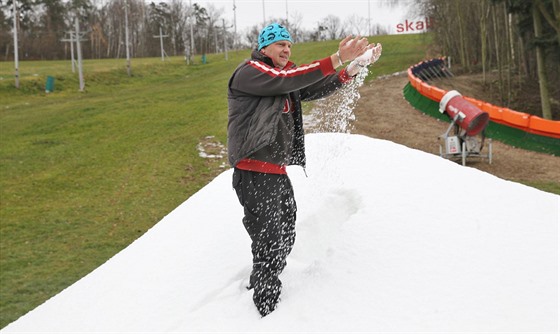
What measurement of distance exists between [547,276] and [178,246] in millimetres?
2341

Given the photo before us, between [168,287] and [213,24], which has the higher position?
[213,24]

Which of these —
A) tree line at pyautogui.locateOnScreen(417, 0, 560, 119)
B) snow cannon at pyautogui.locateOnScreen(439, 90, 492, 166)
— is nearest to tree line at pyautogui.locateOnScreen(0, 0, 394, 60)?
tree line at pyautogui.locateOnScreen(417, 0, 560, 119)

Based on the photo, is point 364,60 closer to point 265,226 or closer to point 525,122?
point 265,226

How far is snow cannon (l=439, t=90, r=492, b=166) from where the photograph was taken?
27.7 ft

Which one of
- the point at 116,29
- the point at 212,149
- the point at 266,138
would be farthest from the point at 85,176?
the point at 116,29

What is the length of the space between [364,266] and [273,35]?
1.37 meters

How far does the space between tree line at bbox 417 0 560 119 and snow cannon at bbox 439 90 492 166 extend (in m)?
7.35

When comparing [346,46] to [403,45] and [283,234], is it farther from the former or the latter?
[403,45]

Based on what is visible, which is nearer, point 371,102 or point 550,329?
point 550,329

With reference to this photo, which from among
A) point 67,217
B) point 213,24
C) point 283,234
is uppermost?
point 213,24

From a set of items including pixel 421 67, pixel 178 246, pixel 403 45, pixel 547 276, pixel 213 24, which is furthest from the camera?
pixel 213 24

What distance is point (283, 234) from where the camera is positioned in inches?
115

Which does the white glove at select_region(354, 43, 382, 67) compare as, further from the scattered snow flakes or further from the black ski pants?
the scattered snow flakes

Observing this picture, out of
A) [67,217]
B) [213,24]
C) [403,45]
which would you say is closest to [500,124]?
[67,217]
